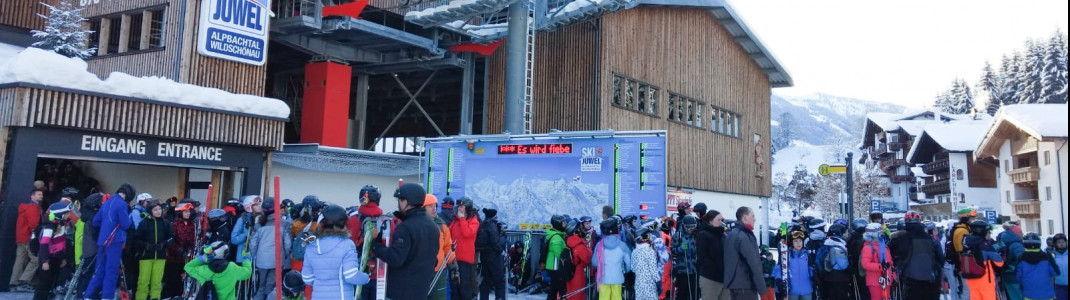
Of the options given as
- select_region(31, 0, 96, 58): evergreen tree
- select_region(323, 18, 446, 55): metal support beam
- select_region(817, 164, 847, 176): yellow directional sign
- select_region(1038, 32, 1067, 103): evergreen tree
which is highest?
select_region(1038, 32, 1067, 103): evergreen tree

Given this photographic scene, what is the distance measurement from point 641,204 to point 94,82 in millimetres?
10010

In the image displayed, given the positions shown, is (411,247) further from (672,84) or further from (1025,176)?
(1025,176)

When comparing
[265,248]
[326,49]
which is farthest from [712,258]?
[326,49]

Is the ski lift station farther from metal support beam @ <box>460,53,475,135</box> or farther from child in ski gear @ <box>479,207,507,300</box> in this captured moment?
child in ski gear @ <box>479,207,507,300</box>

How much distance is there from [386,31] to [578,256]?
11649mm

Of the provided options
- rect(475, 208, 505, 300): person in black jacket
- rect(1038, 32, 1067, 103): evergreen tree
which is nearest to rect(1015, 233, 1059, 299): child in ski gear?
rect(475, 208, 505, 300): person in black jacket

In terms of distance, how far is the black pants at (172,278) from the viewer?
11.2m

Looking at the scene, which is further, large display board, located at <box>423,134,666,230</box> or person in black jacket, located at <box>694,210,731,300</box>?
large display board, located at <box>423,134,666,230</box>

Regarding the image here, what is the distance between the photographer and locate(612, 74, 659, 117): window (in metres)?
22.1

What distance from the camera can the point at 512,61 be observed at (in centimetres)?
1933

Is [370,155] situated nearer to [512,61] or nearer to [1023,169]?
[512,61]

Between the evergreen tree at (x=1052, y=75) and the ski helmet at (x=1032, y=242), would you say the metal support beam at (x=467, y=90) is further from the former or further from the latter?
the evergreen tree at (x=1052, y=75)

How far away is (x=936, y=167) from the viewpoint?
51844 mm

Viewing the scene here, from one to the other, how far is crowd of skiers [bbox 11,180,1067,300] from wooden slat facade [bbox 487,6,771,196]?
394 inches
